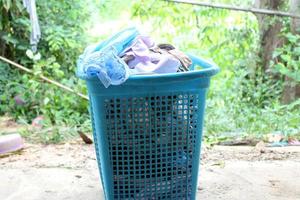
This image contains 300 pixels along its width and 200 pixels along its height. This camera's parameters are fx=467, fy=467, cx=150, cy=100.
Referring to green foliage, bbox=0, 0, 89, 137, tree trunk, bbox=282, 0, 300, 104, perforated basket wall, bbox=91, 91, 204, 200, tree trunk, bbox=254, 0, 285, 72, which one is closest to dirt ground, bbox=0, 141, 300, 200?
perforated basket wall, bbox=91, 91, 204, 200

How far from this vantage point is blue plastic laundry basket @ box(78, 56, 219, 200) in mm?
1731

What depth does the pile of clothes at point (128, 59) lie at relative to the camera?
1.66 m

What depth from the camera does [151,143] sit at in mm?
1792

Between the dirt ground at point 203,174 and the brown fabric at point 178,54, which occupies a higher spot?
the brown fabric at point 178,54

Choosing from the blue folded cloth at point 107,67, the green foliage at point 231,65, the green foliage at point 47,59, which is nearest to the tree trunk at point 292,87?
the green foliage at point 231,65

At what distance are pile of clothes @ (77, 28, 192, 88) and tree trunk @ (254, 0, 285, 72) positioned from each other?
2588mm

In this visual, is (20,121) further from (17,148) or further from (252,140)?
(252,140)

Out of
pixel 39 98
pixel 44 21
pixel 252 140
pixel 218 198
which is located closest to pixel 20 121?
pixel 39 98

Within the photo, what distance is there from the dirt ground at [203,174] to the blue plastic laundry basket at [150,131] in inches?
15.6

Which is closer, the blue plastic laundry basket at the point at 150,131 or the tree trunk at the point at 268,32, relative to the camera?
the blue plastic laundry basket at the point at 150,131

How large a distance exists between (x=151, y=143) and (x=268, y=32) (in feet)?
10.4

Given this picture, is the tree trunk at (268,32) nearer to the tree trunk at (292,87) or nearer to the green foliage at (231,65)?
the green foliage at (231,65)

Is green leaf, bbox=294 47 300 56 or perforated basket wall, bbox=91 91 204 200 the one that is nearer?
perforated basket wall, bbox=91 91 204 200

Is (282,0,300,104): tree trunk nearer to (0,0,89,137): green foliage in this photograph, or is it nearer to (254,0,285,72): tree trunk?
(254,0,285,72): tree trunk
